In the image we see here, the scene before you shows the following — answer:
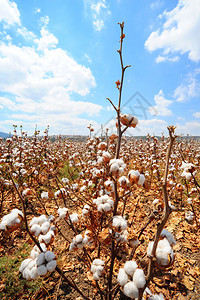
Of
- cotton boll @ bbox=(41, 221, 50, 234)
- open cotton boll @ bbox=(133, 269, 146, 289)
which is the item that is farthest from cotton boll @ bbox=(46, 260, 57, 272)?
open cotton boll @ bbox=(133, 269, 146, 289)

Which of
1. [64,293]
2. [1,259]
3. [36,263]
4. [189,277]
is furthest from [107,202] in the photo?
[1,259]

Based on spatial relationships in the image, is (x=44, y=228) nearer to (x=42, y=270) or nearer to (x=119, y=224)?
(x=42, y=270)

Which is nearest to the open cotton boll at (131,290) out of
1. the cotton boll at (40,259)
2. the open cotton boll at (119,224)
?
the open cotton boll at (119,224)

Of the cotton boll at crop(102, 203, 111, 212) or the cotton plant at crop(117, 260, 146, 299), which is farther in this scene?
the cotton boll at crop(102, 203, 111, 212)

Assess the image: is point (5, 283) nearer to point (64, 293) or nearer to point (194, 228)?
point (64, 293)

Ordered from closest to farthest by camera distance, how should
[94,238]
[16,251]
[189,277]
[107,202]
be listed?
[107,202], [94,238], [189,277], [16,251]

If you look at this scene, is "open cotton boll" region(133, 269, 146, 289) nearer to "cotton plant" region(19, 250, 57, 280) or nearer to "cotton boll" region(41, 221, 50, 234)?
"cotton plant" region(19, 250, 57, 280)

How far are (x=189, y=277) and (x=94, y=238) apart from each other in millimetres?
2411

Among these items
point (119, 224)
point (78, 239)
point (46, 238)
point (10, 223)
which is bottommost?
point (78, 239)

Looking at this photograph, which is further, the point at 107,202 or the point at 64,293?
the point at 64,293

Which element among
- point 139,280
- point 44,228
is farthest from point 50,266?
point 139,280

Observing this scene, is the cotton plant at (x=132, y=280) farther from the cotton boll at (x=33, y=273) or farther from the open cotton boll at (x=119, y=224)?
the cotton boll at (x=33, y=273)

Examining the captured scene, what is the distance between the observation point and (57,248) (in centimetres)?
349

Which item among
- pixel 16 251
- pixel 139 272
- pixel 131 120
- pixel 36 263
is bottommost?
pixel 16 251
